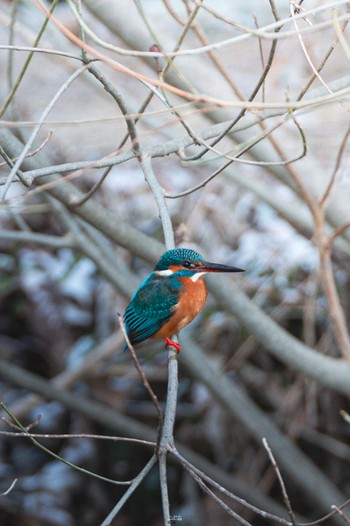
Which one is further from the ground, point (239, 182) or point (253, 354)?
point (239, 182)

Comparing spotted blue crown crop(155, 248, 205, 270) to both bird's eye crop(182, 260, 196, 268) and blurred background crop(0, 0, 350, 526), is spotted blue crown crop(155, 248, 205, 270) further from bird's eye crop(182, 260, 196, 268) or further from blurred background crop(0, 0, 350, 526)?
blurred background crop(0, 0, 350, 526)

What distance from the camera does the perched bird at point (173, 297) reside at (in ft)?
8.46

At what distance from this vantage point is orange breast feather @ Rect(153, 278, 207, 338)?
8.53ft

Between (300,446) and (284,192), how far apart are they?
1.63m

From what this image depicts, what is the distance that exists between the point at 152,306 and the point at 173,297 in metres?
0.08

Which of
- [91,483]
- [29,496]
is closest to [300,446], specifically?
[91,483]

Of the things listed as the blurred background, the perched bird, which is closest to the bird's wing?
the perched bird

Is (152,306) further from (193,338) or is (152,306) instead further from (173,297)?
(193,338)

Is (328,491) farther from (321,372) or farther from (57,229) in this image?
(57,229)

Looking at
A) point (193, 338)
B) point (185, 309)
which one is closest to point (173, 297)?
point (185, 309)

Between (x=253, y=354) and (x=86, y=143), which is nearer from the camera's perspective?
(x=253, y=354)

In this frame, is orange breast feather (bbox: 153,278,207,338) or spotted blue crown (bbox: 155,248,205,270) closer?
spotted blue crown (bbox: 155,248,205,270)

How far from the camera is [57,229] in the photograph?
4770 mm

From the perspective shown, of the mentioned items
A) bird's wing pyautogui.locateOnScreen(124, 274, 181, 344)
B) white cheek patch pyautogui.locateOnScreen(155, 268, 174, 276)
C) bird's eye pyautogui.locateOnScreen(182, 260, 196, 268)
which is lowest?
bird's wing pyautogui.locateOnScreen(124, 274, 181, 344)
